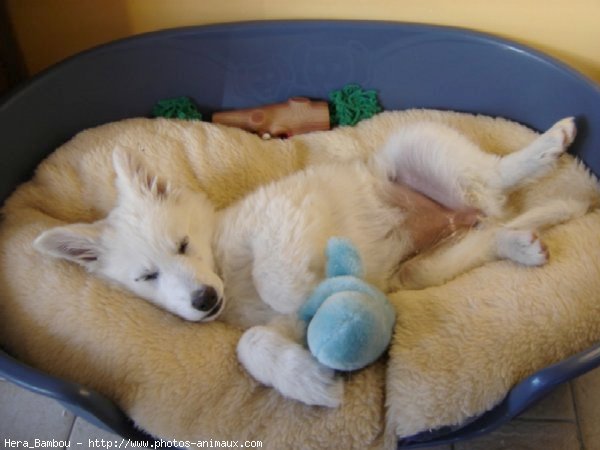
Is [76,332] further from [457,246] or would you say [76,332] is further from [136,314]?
[457,246]

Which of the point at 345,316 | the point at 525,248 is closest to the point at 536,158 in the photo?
the point at 525,248

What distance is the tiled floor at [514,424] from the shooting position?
1776 mm

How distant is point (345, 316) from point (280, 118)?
46.2 inches

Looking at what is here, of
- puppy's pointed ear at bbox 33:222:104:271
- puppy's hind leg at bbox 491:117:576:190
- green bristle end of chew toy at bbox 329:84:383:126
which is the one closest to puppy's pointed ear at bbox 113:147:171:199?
puppy's pointed ear at bbox 33:222:104:271

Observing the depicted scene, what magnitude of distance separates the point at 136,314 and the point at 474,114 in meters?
1.45

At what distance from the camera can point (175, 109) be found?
2264 millimetres

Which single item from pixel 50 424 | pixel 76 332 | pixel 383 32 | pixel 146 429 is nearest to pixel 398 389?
pixel 146 429

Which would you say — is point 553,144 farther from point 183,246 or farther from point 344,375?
point 183,246

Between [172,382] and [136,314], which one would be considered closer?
[172,382]

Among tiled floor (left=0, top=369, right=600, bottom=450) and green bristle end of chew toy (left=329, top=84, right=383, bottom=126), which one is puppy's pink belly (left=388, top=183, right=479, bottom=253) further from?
tiled floor (left=0, top=369, right=600, bottom=450)

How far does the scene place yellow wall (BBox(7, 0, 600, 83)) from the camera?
6.92 ft

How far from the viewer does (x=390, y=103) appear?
2316mm

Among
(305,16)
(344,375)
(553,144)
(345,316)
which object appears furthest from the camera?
(305,16)

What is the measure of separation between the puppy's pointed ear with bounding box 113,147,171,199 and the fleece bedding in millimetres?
282
